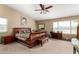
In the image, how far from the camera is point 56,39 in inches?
64.4

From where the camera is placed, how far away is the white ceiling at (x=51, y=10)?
1.48m

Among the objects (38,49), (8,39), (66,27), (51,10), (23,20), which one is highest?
(51,10)

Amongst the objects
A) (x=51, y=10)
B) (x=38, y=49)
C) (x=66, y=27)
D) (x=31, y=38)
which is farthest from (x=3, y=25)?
(x=66, y=27)

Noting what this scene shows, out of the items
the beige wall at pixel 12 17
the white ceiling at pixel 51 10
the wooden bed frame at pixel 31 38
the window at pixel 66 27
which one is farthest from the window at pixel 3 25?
the window at pixel 66 27

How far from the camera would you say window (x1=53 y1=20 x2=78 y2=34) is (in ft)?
4.98

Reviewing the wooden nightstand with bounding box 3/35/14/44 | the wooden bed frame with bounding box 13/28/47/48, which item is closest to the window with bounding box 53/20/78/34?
the wooden bed frame with bounding box 13/28/47/48

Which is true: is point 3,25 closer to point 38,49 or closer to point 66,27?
point 38,49

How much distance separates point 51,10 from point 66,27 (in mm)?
414

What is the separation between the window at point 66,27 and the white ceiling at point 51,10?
14 centimetres

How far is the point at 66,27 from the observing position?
158 cm

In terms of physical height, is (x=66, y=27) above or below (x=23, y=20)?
below

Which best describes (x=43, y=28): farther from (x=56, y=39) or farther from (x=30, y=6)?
(x=30, y=6)
